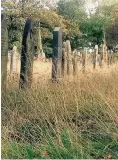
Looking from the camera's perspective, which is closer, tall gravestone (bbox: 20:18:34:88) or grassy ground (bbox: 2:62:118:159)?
grassy ground (bbox: 2:62:118:159)

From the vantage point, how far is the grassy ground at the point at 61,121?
13.0ft

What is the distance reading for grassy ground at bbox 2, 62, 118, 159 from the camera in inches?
156

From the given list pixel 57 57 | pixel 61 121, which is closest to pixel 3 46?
pixel 61 121

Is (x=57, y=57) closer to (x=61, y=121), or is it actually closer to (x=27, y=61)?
(x=27, y=61)

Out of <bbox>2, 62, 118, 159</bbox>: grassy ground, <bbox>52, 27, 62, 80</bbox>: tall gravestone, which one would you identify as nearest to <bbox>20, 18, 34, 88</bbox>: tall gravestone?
<bbox>2, 62, 118, 159</bbox>: grassy ground

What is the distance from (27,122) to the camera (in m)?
4.80

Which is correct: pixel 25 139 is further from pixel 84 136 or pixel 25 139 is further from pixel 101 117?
pixel 101 117

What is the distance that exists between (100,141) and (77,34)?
2926 centimetres

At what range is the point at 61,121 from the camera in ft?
14.6

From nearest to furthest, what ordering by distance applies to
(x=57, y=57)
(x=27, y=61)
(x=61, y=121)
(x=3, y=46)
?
(x=61, y=121)
(x=3, y=46)
(x=27, y=61)
(x=57, y=57)

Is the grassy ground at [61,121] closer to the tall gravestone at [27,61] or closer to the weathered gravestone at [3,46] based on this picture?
the tall gravestone at [27,61]

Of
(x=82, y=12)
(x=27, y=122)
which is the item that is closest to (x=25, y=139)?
(x=27, y=122)

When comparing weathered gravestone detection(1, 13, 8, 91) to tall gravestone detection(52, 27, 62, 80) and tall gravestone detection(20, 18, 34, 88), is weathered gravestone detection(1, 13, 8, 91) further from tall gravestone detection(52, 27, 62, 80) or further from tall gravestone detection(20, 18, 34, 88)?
tall gravestone detection(52, 27, 62, 80)

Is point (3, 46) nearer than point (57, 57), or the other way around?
point (3, 46)
